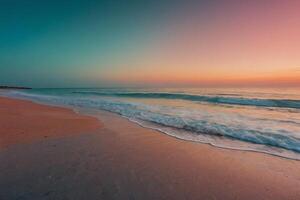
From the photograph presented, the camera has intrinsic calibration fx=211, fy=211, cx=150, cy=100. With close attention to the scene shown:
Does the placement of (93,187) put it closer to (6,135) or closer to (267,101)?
(6,135)

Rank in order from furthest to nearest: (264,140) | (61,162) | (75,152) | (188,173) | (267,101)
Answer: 1. (267,101)
2. (264,140)
3. (75,152)
4. (61,162)
5. (188,173)

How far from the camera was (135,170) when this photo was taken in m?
3.86

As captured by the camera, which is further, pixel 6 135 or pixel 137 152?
pixel 6 135

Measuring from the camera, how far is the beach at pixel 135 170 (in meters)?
3.04

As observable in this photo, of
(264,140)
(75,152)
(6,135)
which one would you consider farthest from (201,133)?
(6,135)

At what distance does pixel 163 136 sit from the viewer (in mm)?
6750

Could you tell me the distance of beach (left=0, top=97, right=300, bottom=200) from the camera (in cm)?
304

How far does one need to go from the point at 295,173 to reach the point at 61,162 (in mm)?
4416

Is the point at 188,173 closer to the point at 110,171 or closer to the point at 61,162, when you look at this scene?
the point at 110,171

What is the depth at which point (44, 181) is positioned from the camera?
10.8 ft

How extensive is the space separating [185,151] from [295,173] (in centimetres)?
222

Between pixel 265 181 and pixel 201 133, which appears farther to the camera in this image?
pixel 201 133

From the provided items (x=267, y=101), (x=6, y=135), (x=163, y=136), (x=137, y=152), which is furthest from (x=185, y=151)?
(x=267, y=101)

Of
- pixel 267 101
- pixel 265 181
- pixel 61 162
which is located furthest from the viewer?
pixel 267 101
